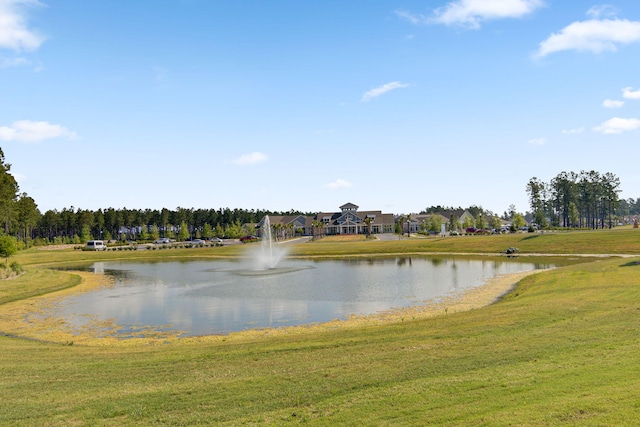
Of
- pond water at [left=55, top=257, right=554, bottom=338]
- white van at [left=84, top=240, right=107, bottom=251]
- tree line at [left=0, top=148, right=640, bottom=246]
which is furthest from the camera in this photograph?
tree line at [left=0, top=148, right=640, bottom=246]

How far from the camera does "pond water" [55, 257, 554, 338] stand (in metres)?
30.2

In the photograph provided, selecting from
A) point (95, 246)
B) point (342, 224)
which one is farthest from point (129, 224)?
point (342, 224)

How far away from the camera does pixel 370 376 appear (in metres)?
13.5

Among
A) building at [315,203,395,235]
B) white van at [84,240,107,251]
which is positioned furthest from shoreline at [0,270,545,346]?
building at [315,203,395,235]

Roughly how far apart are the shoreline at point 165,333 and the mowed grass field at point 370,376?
1.92 m

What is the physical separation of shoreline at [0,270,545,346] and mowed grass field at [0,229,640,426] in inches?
75.8

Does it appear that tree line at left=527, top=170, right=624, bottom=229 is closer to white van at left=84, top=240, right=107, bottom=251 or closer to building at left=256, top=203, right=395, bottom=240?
building at left=256, top=203, right=395, bottom=240

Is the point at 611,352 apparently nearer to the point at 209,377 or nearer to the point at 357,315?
the point at 209,377

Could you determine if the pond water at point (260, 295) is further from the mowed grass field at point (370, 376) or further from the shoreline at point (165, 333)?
the mowed grass field at point (370, 376)

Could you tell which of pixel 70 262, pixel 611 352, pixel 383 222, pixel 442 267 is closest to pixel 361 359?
pixel 611 352

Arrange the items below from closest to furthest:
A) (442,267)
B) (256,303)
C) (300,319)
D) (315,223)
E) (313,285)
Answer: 1. (300,319)
2. (256,303)
3. (313,285)
4. (442,267)
5. (315,223)

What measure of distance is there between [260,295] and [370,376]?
2703 cm

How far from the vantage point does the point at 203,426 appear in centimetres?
1074

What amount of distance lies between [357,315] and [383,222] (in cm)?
13938
